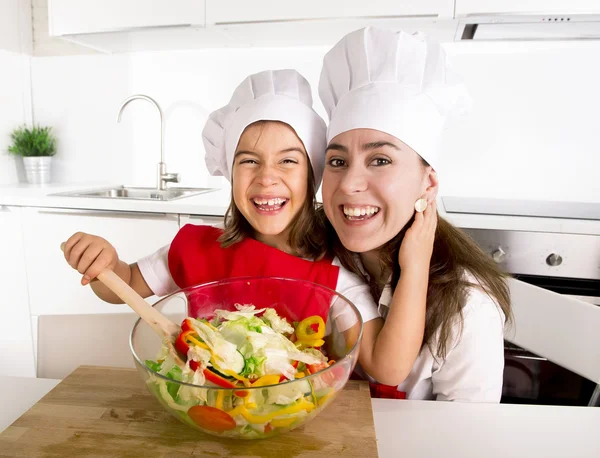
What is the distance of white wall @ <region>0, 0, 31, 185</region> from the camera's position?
7.51 ft

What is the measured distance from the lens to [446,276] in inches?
33.5

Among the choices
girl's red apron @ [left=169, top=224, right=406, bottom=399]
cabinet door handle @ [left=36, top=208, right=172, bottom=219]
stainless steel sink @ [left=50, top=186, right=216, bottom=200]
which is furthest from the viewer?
stainless steel sink @ [left=50, top=186, right=216, bottom=200]

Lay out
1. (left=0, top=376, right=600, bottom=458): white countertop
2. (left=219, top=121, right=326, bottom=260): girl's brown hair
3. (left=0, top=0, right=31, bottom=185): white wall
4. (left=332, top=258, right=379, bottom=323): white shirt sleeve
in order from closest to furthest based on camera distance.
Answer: (left=0, top=376, right=600, bottom=458): white countertop, (left=332, top=258, right=379, bottom=323): white shirt sleeve, (left=219, top=121, right=326, bottom=260): girl's brown hair, (left=0, top=0, right=31, bottom=185): white wall

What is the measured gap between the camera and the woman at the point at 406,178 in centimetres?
78

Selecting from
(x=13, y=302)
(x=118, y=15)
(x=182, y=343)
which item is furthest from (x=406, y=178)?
(x=13, y=302)

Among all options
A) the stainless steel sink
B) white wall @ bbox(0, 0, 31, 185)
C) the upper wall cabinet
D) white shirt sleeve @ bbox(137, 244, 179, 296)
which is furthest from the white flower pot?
white shirt sleeve @ bbox(137, 244, 179, 296)

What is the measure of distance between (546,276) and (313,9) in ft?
4.27

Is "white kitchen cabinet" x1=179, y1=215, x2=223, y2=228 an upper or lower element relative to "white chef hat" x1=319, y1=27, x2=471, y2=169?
lower

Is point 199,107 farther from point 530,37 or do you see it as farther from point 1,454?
point 1,454

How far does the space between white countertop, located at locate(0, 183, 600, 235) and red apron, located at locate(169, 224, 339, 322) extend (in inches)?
25.7

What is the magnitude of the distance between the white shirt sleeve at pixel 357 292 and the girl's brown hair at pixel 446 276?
33 millimetres

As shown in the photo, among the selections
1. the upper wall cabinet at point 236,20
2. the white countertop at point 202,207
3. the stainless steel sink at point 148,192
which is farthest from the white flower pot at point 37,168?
the upper wall cabinet at point 236,20

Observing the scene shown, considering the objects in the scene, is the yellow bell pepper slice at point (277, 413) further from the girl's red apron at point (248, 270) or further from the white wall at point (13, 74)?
the white wall at point (13, 74)

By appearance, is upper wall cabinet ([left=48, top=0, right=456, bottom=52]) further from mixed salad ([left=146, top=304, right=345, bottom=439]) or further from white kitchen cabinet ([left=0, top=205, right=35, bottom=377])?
mixed salad ([left=146, top=304, right=345, bottom=439])
